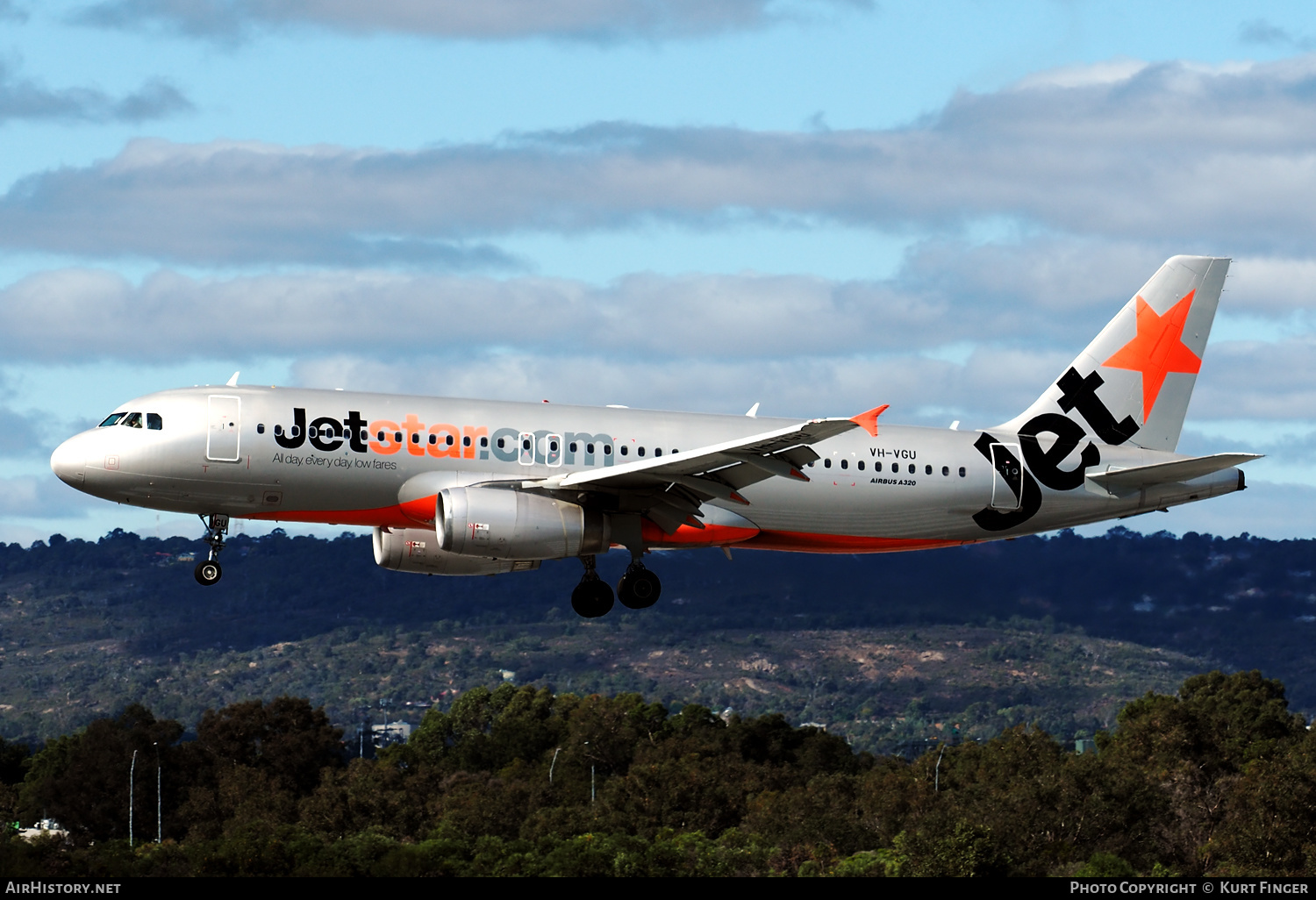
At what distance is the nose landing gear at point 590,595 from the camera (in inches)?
1810

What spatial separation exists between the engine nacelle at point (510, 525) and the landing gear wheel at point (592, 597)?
2.85 metres

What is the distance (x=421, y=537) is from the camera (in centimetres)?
4694

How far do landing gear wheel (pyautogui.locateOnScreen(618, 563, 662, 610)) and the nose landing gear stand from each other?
0.40m

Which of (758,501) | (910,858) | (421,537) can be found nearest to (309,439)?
(421,537)

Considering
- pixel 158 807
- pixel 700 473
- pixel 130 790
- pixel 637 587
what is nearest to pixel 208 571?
pixel 637 587

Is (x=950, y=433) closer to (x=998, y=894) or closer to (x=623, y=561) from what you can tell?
(x=998, y=894)

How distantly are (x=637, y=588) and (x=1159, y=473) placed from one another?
14.2 meters

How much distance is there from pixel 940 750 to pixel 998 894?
47.3 meters

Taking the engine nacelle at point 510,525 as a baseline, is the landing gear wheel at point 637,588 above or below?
below

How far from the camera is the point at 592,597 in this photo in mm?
46219

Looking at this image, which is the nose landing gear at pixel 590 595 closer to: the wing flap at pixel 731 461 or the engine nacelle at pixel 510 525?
the engine nacelle at pixel 510 525

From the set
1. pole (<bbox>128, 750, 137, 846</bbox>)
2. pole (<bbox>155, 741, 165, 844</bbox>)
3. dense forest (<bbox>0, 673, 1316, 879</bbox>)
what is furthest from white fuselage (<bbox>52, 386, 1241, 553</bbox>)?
pole (<bbox>128, 750, 137, 846</bbox>)

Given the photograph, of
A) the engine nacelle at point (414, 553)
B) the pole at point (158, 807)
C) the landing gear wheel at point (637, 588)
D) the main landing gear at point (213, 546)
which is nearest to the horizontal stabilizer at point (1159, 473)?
the landing gear wheel at point (637, 588)

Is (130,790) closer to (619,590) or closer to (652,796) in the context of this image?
(652,796)
